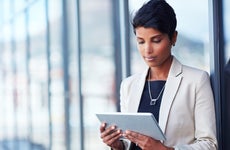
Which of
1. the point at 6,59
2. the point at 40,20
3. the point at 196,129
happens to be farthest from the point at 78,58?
the point at 6,59

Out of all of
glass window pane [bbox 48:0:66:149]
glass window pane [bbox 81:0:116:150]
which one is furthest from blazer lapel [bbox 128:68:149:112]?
glass window pane [bbox 48:0:66:149]

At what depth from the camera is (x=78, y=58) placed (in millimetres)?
3955

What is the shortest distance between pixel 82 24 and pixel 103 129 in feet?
7.82

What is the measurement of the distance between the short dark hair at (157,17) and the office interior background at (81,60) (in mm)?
187

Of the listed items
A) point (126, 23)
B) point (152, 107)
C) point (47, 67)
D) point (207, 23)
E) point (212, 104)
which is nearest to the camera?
point (212, 104)

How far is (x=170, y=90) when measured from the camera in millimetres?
1703

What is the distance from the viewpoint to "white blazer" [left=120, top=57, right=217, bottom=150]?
63.2 inches

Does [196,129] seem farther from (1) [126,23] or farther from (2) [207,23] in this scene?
(1) [126,23]

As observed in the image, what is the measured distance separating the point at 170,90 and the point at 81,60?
2333 millimetres

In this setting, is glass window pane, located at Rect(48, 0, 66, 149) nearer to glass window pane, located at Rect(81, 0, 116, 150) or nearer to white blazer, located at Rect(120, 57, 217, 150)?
glass window pane, located at Rect(81, 0, 116, 150)

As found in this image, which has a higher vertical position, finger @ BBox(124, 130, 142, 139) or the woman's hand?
finger @ BBox(124, 130, 142, 139)

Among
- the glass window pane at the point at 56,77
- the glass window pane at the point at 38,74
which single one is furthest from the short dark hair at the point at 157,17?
the glass window pane at the point at 38,74

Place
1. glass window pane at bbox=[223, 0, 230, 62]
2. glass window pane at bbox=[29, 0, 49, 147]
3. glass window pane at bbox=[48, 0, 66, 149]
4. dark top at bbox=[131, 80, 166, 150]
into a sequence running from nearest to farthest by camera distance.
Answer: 1. dark top at bbox=[131, 80, 166, 150]
2. glass window pane at bbox=[223, 0, 230, 62]
3. glass window pane at bbox=[48, 0, 66, 149]
4. glass window pane at bbox=[29, 0, 49, 147]

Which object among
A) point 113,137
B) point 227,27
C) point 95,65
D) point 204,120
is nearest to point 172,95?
point 204,120
